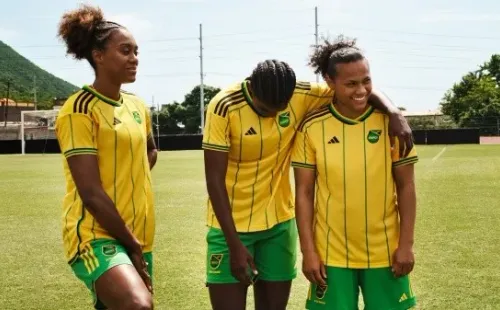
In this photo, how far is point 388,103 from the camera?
3.66 metres

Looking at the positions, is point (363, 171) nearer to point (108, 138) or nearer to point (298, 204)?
point (298, 204)

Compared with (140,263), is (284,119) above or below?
above

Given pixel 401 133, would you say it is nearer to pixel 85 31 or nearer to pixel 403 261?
pixel 403 261

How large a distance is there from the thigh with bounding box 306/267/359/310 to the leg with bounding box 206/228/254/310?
1.55ft

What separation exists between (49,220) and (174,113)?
62.4 meters

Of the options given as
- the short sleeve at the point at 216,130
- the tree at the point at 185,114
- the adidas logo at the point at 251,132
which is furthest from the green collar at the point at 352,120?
the tree at the point at 185,114

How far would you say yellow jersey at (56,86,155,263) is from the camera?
3383 millimetres

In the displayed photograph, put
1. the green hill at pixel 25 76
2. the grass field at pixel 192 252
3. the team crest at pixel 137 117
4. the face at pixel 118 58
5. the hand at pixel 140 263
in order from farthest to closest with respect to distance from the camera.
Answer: the green hill at pixel 25 76 → the grass field at pixel 192 252 → the team crest at pixel 137 117 → the face at pixel 118 58 → the hand at pixel 140 263

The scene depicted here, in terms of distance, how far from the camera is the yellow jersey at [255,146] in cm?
370

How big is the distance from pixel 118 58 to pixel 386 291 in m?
1.83

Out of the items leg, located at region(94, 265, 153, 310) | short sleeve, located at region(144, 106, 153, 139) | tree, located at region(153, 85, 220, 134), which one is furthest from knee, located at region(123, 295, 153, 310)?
tree, located at region(153, 85, 220, 134)

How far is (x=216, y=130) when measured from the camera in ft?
12.0

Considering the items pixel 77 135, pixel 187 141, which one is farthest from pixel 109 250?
pixel 187 141

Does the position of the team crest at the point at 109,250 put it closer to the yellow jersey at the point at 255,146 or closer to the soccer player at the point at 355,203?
the yellow jersey at the point at 255,146
